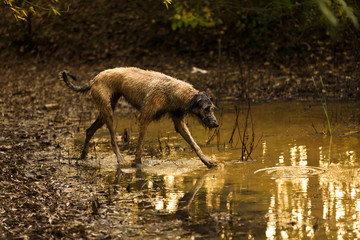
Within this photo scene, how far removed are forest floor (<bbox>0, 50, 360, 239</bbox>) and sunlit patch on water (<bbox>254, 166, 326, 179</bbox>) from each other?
82.7 inches

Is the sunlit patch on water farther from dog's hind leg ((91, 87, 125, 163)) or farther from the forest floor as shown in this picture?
dog's hind leg ((91, 87, 125, 163))

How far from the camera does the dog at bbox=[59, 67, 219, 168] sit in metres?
8.58

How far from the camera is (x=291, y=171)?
7.72 m

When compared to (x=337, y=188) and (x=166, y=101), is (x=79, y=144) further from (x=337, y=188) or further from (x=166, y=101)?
(x=337, y=188)

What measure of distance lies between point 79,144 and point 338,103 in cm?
696

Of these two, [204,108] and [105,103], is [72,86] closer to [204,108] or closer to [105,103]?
[105,103]

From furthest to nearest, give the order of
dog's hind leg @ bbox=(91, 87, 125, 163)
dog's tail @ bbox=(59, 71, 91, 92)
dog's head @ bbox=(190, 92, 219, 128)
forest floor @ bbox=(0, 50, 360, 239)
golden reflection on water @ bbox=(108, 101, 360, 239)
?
dog's tail @ bbox=(59, 71, 91, 92)
dog's hind leg @ bbox=(91, 87, 125, 163)
dog's head @ bbox=(190, 92, 219, 128)
forest floor @ bbox=(0, 50, 360, 239)
golden reflection on water @ bbox=(108, 101, 360, 239)

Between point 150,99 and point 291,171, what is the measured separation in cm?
274

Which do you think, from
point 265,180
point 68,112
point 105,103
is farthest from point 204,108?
point 68,112

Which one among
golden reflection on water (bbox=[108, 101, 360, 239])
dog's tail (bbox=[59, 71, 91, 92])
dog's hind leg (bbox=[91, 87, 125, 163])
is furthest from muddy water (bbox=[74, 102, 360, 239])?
dog's tail (bbox=[59, 71, 91, 92])

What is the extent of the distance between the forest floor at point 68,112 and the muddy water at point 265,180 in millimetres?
585

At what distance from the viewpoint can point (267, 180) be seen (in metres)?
7.35

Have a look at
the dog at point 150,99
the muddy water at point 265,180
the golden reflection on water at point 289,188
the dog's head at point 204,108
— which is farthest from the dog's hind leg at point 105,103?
the dog's head at point 204,108

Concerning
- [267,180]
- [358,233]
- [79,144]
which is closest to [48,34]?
[79,144]
